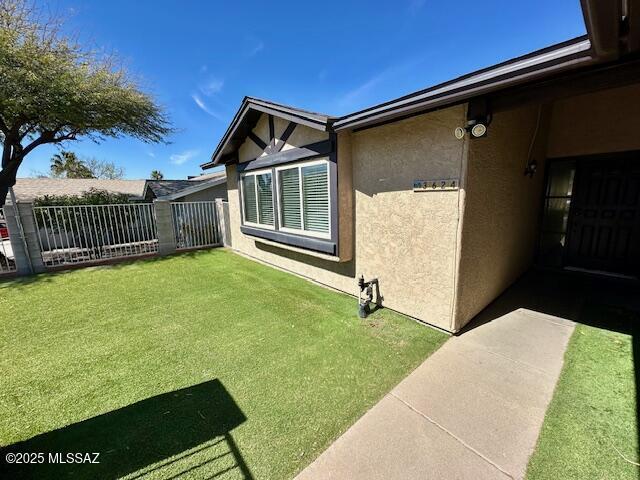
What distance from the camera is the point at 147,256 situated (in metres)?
9.36

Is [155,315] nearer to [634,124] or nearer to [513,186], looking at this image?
[513,186]

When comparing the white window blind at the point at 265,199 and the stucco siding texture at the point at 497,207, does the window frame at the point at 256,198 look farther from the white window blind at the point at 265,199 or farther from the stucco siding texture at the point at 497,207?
the stucco siding texture at the point at 497,207

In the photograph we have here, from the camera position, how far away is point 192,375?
309 cm

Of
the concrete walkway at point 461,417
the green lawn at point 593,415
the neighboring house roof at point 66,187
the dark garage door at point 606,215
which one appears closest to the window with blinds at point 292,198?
the concrete walkway at point 461,417

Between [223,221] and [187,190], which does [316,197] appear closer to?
[223,221]

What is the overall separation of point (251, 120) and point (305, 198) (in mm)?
3172

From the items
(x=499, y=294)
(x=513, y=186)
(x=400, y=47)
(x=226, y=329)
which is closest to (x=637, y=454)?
(x=499, y=294)

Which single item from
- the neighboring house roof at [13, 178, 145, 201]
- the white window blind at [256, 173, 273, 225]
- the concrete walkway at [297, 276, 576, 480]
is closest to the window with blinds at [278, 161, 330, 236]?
the white window blind at [256, 173, 273, 225]

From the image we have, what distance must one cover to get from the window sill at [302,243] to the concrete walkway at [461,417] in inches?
99.6

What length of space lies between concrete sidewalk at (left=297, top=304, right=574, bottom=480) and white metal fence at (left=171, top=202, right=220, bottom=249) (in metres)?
9.76

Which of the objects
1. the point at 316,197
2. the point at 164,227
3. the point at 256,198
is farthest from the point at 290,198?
the point at 164,227

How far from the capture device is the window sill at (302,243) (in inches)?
201

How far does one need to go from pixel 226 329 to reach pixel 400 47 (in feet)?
33.7

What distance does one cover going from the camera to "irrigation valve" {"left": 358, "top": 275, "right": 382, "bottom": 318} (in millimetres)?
4418
